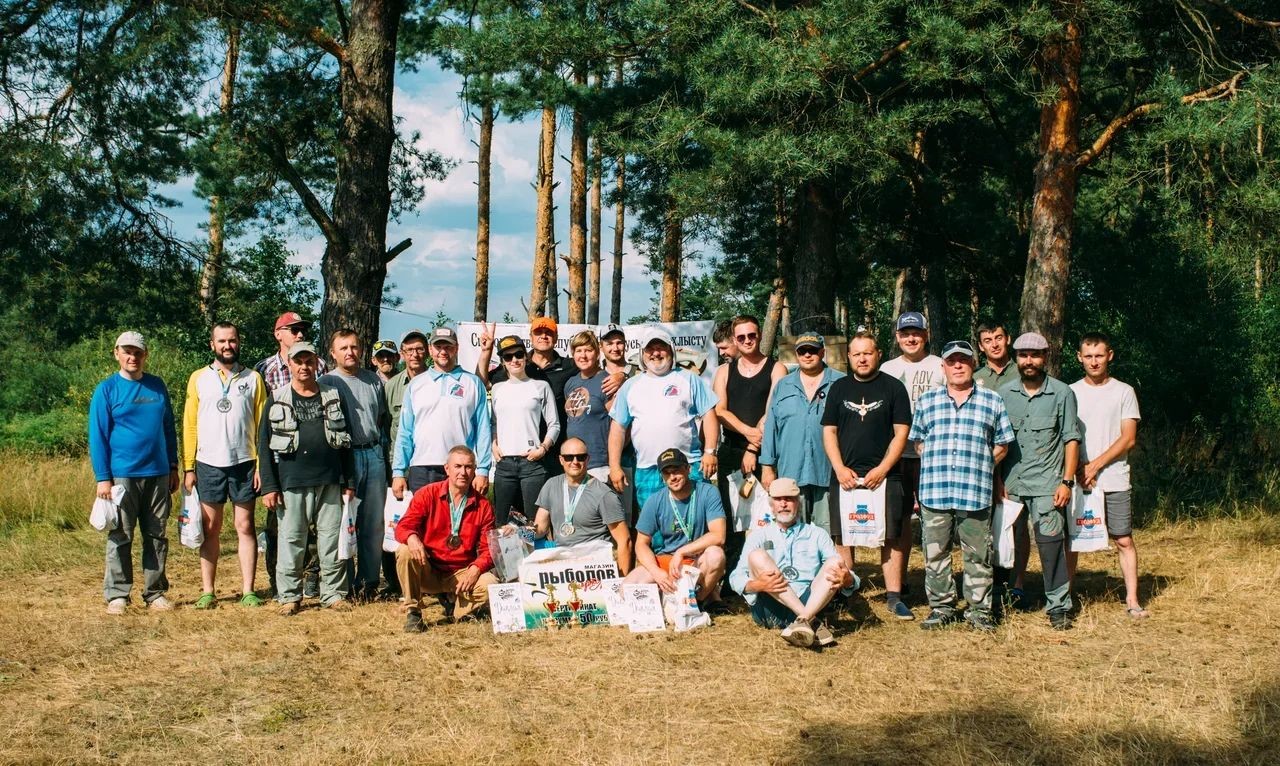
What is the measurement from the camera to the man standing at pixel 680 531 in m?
7.02

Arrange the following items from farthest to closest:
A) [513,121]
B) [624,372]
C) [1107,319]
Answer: [1107,319]
[513,121]
[624,372]

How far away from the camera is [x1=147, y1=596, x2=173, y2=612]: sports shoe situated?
7.46m

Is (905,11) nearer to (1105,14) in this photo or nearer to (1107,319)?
(1105,14)

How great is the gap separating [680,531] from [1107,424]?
278 centimetres

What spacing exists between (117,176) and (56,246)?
0.91m

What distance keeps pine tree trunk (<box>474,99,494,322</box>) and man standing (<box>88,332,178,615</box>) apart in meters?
16.1

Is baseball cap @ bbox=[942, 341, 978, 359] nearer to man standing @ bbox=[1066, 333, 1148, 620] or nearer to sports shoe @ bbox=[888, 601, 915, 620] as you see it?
man standing @ bbox=[1066, 333, 1148, 620]

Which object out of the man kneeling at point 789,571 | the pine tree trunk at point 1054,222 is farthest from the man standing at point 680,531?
the pine tree trunk at point 1054,222

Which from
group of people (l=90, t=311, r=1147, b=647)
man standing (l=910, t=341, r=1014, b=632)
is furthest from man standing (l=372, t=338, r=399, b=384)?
man standing (l=910, t=341, r=1014, b=632)

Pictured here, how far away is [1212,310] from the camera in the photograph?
13781mm

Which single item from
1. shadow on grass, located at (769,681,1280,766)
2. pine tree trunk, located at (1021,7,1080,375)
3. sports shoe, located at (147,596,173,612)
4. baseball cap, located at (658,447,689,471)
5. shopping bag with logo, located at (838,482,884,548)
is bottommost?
shadow on grass, located at (769,681,1280,766)

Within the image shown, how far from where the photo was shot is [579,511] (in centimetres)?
726

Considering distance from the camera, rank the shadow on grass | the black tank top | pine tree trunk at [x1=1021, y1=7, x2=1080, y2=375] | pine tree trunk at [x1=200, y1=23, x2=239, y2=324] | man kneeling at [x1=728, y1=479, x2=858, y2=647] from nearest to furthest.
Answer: the shadow on grass < man kneeling at [x1=728, y1=479, x2=858, y2=647] < the black tank top < pine tree trunk at [x1=200, y1=23, x2=239, y2=324] < pine tree trunk at [x1=1021, y1=7, x2=1080, y2=375]

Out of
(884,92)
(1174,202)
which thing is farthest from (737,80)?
(1174,202)
